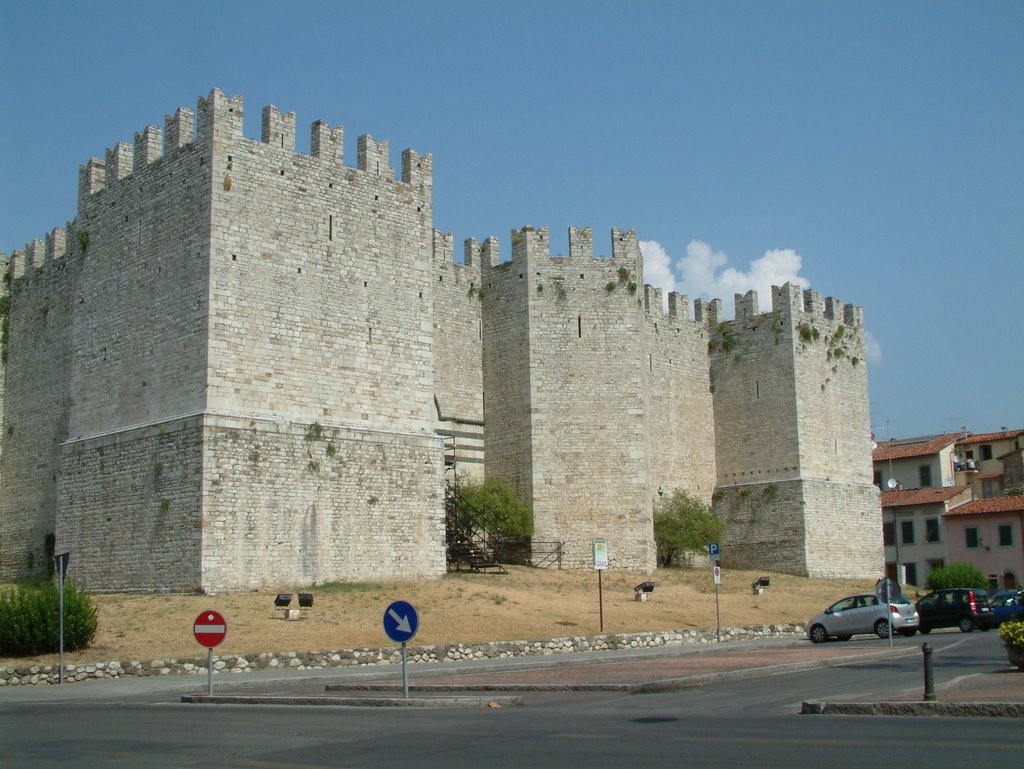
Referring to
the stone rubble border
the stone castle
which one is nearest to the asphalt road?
the stone rubble border

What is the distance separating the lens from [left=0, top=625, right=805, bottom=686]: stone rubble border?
1870 cm

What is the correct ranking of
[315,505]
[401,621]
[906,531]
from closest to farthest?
[401,621]
[315,505]
[906,531]

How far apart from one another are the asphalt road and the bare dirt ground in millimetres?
4880

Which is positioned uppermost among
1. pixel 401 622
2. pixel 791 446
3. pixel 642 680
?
pixel 791 446

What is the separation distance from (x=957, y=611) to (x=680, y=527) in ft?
36.6

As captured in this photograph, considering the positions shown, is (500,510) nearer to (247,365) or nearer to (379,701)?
(247,365)

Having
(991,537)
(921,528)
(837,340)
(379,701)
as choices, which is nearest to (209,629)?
(379,701)

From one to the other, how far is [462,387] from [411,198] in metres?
7.63

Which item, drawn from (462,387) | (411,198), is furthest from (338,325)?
(462,387)

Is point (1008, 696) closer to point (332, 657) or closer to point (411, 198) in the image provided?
point (332, 657)

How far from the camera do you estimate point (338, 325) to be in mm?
28500

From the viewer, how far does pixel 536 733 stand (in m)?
11.0

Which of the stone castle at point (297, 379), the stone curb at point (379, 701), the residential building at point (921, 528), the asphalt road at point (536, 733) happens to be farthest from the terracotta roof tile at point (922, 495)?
the stone curb at point (379, 701)

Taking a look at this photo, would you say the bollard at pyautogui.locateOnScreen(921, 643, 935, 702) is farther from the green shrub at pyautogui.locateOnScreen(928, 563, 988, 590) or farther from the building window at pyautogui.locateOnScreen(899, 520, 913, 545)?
the building window at pyautogui.locateOnScreen(899, 520, 913, 545)
